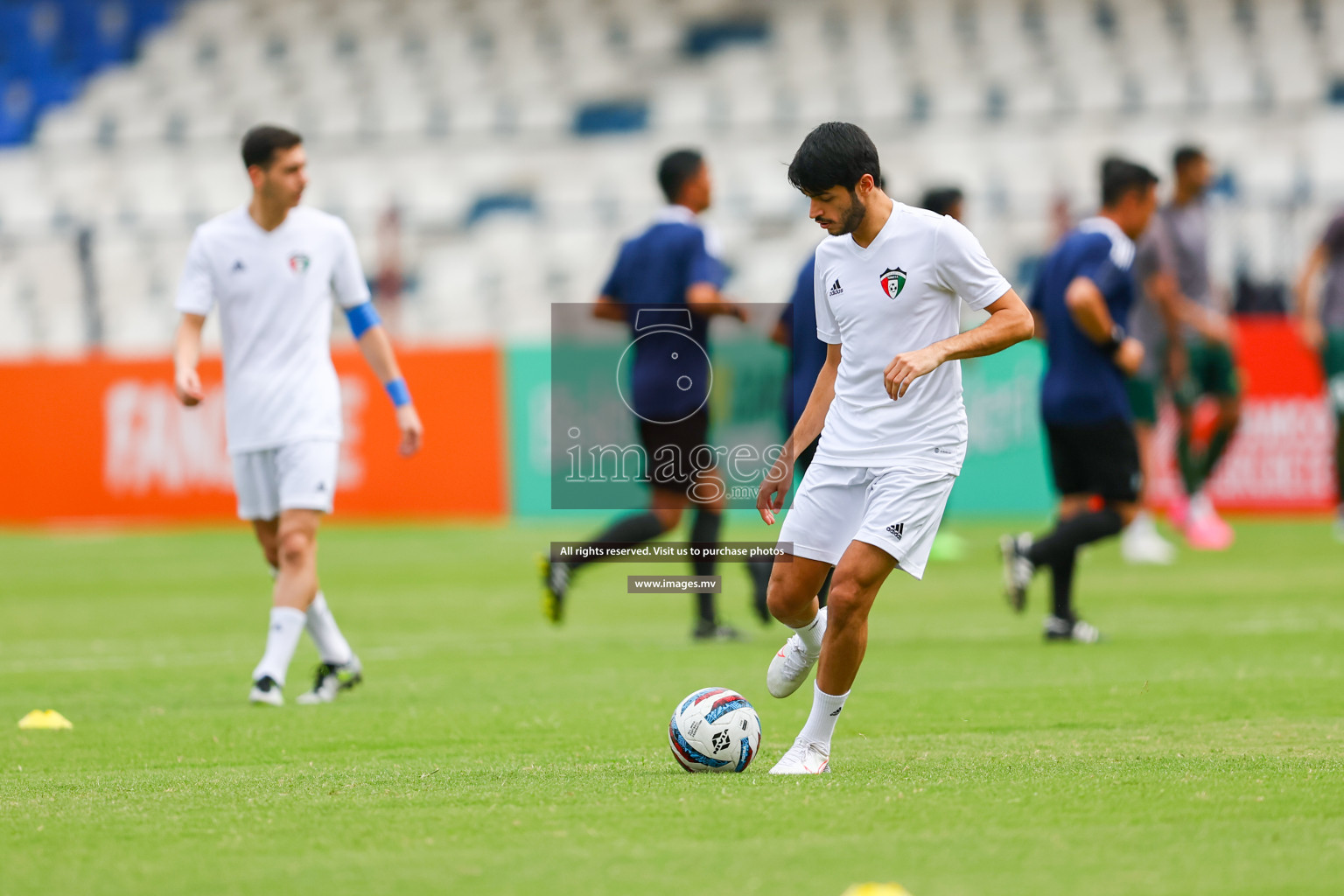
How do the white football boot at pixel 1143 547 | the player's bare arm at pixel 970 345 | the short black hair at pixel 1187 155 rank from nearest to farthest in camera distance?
1. the player's bare arm at pixel 970 345
2. the short black hair at pixel 1187 155
3. the white football boot at pixel 1143 547

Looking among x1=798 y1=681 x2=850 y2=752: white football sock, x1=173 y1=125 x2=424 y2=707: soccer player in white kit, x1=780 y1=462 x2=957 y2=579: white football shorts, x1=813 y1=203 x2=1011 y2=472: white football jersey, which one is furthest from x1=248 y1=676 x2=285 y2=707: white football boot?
x1=813 y1=203 x2=1011 y2=472: white football jersey

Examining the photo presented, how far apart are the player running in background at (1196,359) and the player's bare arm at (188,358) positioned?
8.19m

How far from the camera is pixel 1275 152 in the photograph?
2322cm

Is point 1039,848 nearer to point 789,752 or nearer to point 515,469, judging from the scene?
point 789,752

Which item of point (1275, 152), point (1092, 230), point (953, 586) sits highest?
point (1275, 152)

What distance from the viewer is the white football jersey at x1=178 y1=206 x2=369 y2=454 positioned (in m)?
7.14

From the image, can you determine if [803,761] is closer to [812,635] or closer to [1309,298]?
[812,635]

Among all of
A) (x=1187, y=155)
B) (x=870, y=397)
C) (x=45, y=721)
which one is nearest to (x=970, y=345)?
(x=870, y=397)

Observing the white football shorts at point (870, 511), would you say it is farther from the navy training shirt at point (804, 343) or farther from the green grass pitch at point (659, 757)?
the navy training shirt at point (804, 343)

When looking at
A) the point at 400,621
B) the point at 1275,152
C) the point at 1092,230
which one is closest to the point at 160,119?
the point at 1275,152

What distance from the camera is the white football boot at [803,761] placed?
5096 mm

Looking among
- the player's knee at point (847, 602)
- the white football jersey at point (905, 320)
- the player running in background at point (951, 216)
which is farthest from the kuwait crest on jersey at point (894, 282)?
the player's knee at point (847, 602)

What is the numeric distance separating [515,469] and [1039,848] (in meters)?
13.3

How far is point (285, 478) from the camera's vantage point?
7.11 meters
